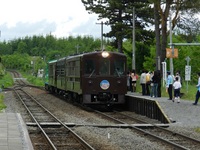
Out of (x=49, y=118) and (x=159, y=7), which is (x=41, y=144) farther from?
(x=159, y=7)

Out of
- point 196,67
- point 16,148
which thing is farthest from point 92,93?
point 196,67

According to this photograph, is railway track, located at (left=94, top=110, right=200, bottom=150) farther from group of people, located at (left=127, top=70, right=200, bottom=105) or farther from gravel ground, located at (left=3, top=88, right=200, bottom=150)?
group of people, located at (left=127, top=70, right=200, bottom=105)

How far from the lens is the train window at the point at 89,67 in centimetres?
2500

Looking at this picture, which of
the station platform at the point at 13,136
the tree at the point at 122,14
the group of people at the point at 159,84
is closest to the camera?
the station platform at the point at 13,136

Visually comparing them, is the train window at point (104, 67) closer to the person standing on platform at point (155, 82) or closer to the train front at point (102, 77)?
the train front at point (102, 77)

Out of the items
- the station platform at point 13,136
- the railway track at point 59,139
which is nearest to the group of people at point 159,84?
the railway track at point 59,139

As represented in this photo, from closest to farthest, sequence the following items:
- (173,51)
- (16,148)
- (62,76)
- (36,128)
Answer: (16,148), (36,128), (173,51), (62,76)

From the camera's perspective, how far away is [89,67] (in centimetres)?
2508

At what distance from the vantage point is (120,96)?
2547 centimetres

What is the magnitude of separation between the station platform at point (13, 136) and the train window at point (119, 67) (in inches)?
345

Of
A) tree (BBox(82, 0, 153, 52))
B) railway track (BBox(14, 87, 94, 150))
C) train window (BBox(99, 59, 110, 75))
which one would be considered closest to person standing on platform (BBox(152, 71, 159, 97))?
train window (BBox(99, 59, 110, 75))

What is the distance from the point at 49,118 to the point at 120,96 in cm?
549

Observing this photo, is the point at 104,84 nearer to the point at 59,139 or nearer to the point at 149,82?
the point at 149,82

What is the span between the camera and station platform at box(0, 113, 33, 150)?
35.3 ft
